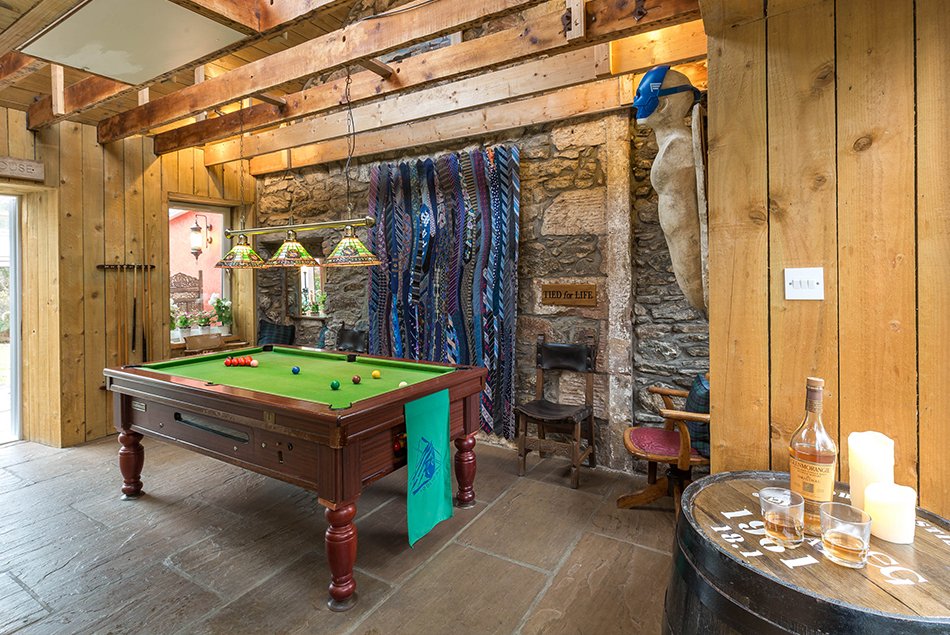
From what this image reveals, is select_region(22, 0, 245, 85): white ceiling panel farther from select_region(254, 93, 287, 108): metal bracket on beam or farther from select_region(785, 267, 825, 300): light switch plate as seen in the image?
select_region(785, 267, 825, 300): light switch plate

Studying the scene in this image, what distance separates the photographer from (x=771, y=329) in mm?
1550

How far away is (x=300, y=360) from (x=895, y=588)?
3326mm

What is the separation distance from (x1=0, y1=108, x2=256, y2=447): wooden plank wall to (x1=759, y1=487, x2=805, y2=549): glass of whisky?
5.01 m

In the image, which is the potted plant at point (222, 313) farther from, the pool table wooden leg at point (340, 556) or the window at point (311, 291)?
the pool table wooden leg at point (340, 556)

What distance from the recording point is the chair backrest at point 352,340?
466 centimetres

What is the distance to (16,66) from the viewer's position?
2873 millimetres

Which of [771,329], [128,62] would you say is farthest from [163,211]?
[771,329]

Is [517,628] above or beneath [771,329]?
beneath

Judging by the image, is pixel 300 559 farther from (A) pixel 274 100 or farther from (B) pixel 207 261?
(B) pixel 207 261

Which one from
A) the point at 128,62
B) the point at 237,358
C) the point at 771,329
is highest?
the point at 128,62

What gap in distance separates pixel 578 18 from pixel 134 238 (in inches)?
169

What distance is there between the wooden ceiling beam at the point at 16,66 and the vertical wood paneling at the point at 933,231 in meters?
4.19

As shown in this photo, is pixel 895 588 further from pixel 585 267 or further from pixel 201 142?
pixel 201 142

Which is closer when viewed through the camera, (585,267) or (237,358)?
(237,358)
